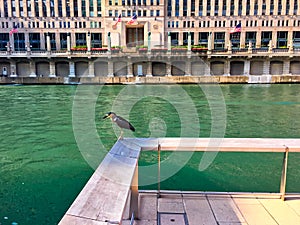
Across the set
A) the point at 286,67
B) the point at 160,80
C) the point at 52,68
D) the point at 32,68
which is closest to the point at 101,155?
the point at 160,80

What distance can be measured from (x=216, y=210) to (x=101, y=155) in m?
8.92

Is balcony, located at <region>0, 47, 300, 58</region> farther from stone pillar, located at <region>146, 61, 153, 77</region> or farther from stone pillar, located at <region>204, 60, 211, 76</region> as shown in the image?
stone pillar, located at <region>146, 61, 153, 77</region>

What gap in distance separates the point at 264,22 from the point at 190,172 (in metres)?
68.6

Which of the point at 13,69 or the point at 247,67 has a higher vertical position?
the point at 247,67

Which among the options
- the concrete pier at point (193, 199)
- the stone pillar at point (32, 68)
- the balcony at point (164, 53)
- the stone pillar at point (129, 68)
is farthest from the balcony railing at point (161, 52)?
the concrete pier at point (193, 199)

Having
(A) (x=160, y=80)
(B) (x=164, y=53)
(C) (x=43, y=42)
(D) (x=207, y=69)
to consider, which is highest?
(C) (x=43, y=42)

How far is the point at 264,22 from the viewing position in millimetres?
69625

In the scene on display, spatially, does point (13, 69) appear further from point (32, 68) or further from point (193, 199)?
point (193, 199)

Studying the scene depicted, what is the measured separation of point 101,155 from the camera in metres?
12.7

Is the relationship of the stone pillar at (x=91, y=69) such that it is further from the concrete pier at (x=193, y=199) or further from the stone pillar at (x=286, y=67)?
the concrete pier at (x=193, y=199)

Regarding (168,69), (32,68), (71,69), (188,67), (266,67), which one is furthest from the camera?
(71,69)

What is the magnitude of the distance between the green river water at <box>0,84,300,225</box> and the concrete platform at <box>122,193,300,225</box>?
397cm

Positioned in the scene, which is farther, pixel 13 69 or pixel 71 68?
pixel 13 69

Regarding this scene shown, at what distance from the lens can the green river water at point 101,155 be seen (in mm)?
8891
